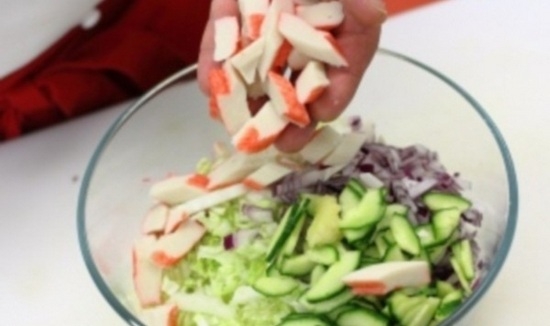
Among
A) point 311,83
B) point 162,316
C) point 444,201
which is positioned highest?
point 311,83

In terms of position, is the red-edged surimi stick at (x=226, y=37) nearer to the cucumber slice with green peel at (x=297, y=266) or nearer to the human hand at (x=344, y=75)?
the human hand at (x=344, y=75)

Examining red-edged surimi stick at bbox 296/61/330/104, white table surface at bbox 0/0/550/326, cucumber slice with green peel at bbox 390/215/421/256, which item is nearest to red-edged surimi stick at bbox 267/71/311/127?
red-edged surimi stick at bbox 296/61/330/104

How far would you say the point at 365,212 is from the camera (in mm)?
817

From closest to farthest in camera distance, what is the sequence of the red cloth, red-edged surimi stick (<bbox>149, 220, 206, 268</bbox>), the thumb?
the thumb < red-edged surimi stick (<bbox>149, 220, 206, 268</bbox>) < the red cloth

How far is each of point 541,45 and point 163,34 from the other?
1.42 feet

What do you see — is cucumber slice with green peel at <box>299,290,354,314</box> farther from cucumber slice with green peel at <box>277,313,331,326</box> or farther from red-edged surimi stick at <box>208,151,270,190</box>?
red-edged surimi stick at <box>208,151,270,190</box>

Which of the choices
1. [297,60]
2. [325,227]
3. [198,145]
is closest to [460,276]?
[325,227]

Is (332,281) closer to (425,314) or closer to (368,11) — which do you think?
(425,314)

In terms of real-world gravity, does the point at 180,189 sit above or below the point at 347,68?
below

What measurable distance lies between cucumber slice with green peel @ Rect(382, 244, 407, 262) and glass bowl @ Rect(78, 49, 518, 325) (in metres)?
0.07

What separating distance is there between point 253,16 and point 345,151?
0.15m

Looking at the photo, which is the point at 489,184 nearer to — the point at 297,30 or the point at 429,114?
the point at 429,114

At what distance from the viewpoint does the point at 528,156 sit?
1000 millimetres

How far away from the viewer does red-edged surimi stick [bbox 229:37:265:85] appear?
81 centimetres
